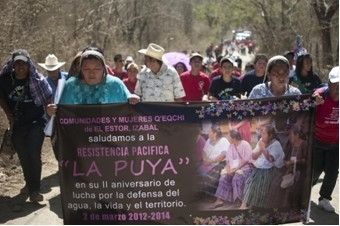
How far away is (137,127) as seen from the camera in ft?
13.7

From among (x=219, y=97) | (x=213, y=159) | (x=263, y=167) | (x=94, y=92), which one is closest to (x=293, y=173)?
(x=263, y=167)

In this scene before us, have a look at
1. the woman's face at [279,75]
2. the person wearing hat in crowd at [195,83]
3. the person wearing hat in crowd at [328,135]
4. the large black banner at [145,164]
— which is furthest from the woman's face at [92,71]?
the person wearing hat in crowd at [195,83]

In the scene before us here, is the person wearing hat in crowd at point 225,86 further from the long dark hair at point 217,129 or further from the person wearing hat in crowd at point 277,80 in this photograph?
the long dark hair at point 217,129

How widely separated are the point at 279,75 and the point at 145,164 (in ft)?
5.32

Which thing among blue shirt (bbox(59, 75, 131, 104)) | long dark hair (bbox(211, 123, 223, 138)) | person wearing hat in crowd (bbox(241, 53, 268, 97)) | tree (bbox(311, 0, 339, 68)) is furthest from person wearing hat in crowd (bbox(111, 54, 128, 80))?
tree (bbox(311, 0, 339, 68))

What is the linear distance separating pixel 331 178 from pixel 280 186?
132 cm

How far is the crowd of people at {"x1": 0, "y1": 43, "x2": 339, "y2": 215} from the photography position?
13.8ft

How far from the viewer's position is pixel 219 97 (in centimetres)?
692

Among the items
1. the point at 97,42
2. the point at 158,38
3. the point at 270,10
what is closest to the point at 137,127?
the point at 97,42

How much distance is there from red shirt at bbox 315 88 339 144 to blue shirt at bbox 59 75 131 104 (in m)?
2.10

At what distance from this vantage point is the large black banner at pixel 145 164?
414 centimetres

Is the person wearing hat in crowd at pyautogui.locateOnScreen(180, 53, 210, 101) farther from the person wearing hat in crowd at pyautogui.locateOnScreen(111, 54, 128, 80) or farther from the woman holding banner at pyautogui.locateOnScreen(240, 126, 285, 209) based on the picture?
the woman holding banner at pyautogui.locateOnScreen(240, 126, 285, 209)

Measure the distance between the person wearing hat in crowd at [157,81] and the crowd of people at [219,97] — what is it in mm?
13

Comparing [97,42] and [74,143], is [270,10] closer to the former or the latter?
[97,42]
